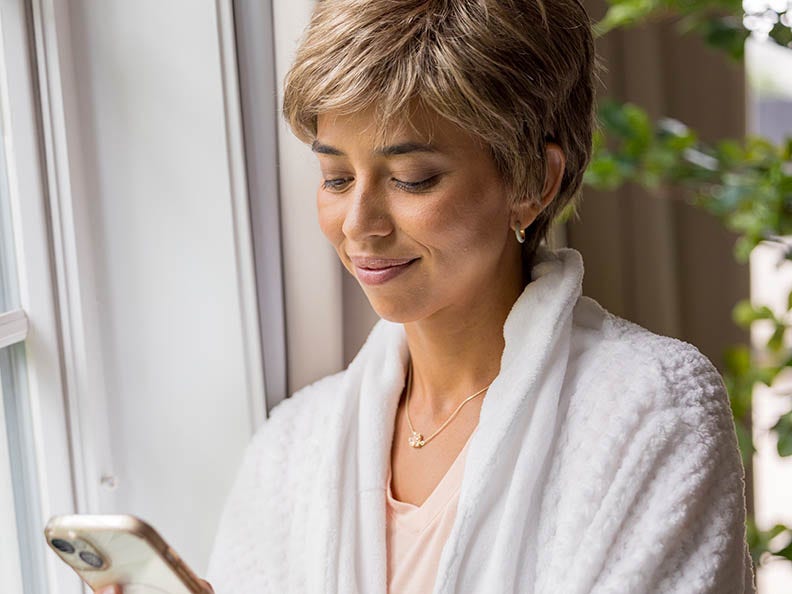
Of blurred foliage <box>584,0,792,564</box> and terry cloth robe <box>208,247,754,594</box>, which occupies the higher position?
blurred foliage <box>584,0,792,564</box>

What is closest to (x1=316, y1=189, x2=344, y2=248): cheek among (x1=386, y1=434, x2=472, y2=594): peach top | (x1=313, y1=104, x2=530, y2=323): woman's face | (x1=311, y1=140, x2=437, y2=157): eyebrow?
(x1=313, y1=104, x2=530, y2=323): woman's face

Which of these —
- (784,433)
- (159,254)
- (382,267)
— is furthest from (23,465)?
(784,433)

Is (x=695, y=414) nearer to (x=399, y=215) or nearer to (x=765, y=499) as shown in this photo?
(x=399, y=215)

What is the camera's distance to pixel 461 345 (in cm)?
139

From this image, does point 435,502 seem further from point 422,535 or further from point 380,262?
point 380,262

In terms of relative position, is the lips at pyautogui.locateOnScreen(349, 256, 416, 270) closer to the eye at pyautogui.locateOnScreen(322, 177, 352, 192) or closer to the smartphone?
the eye at pyautogui.locateOnScreen(322, 177, 352, 192)

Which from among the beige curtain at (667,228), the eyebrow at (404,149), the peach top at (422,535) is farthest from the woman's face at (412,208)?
the beige curtain at (667,228)

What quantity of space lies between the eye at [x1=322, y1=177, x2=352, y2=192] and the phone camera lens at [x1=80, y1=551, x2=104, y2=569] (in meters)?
0.52

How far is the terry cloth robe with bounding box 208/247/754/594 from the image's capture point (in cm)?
116

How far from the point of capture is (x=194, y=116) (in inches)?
57.0

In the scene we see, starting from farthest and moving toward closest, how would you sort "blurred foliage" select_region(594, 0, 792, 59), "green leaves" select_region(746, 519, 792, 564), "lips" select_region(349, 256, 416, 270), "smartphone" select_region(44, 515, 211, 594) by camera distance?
1. "green leaves" select_region(746, 519, 792, 564)
2. "blurred foliage" select_region(594, 0, 792, 59)
3. "lips" select_region(349, 256, 416, 270)
4. "smartphone" select_region(44, 515, 211, 594)

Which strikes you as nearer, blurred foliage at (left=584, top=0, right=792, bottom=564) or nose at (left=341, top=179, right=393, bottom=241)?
nose at (left=341, top=179, right=393, bottom=241)

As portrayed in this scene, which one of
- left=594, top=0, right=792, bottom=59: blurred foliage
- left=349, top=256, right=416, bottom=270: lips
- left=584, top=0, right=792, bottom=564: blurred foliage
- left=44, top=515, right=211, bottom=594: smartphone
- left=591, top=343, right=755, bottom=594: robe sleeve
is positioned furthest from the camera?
left=584, top=0, right=792, bottom=564: blurred foliage

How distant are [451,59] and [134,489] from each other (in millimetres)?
842
